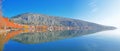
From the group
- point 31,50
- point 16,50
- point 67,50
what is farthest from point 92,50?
point 16,50

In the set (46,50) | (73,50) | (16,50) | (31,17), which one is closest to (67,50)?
A: (73,50)

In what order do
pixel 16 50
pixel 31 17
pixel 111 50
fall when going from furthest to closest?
pixel 31 17
pixel 111 50
pixel 16 50

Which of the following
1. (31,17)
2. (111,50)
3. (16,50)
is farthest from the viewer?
(31,17)

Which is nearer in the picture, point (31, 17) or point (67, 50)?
point (67, 50)

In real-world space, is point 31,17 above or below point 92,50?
above

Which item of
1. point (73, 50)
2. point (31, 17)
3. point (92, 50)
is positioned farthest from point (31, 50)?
point (31, 17)

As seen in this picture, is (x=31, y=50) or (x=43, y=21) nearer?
(x=31, y=50)

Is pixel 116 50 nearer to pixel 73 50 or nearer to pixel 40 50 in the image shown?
pixel 73 50

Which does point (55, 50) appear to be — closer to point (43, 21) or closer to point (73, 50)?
point (73, 50)
